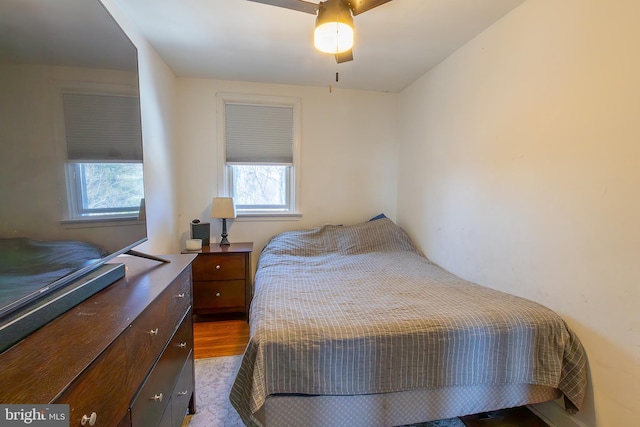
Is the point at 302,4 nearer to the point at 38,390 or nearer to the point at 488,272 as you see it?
the point at 38,390

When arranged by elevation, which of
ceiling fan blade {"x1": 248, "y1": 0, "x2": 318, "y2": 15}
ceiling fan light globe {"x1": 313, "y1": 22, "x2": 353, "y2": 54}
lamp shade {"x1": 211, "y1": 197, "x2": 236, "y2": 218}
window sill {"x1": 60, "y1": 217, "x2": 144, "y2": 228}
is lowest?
lamp shade {"x1": 211, "y1": 197, "x2": 236, "y2": 218}

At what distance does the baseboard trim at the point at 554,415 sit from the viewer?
57.5 inches

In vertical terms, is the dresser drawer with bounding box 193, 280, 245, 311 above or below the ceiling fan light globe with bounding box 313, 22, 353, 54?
below

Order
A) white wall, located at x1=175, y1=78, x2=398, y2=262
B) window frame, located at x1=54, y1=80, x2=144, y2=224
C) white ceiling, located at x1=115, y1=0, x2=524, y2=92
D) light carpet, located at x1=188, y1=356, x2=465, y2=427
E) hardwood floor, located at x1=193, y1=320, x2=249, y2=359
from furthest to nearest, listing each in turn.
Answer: white wall, located at x1=175, y1=78, x2=398, y2=262 < hardwood floor, located at x1=193, y1=320, x2=249, y2=359 < white ceiling, located at x1=115, y1=0, x2=524, y2=92 < light carpet, located at x1=188, y1=356, x2=465, y2=427 < window frame, located at x1=54, y1=80, x2=144, y2=224

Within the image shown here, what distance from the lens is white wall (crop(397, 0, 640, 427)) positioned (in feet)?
4.04

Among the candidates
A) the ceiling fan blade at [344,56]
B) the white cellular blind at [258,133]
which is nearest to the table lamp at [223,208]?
the white cellular blind at [258,133]

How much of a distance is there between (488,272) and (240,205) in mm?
2441

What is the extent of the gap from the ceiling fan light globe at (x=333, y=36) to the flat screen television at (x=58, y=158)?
0.95m

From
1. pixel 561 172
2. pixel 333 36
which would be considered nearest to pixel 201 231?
pixel 333 36

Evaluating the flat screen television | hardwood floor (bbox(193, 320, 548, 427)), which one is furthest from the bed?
the flat screen television

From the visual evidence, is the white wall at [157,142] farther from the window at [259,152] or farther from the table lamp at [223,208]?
the window at [259,152]

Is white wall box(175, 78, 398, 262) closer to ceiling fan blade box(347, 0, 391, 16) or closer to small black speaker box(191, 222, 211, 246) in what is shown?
small black speaker box(191, 222, 211, 246)

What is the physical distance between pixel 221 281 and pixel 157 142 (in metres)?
1.34

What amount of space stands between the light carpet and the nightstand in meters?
0.61
